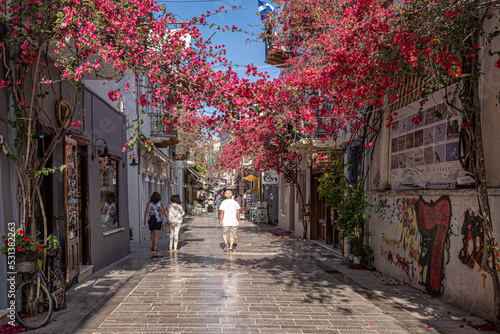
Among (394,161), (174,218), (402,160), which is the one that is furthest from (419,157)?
(174,218)

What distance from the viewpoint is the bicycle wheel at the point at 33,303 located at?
575 cm

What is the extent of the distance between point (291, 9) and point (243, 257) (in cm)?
798

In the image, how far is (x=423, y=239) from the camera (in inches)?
309

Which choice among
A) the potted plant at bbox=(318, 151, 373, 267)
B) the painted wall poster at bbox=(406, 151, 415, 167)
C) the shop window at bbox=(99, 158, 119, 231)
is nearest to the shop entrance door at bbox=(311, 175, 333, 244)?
the potted plant at bbox=(318, 151, 373, 267)

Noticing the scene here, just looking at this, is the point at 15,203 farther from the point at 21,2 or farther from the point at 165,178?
the point at 165,178

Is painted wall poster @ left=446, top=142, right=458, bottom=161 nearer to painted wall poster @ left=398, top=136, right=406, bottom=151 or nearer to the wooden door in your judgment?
painted wall poster @ left=398, top=136, right=406, bottom=151

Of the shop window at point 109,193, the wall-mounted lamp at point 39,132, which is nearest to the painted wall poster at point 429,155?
the wall-mounted lamp at point 39,132

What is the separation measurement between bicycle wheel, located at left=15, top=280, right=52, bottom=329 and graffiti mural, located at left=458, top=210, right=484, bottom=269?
5.86 meters

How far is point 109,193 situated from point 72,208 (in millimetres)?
3076

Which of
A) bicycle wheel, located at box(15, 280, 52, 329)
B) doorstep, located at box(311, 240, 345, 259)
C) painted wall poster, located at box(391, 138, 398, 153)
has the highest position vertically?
painted wall poster, located at box(391, 138, 398, 153)

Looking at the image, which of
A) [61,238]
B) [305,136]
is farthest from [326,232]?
[61,238]

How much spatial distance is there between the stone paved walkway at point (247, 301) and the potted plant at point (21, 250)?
87cm

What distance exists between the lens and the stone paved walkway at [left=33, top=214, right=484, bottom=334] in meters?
5.70

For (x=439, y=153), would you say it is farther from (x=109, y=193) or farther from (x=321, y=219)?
(x=321, y=219)
